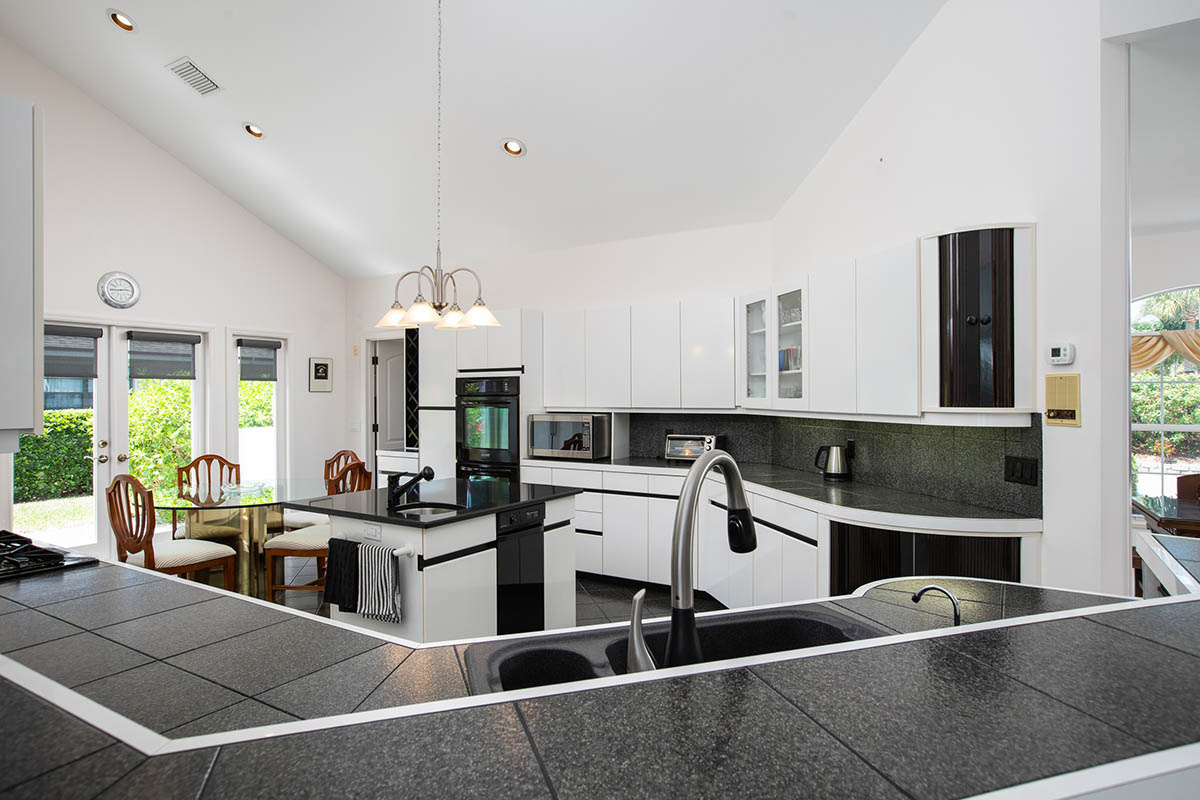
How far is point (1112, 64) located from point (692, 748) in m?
2.64

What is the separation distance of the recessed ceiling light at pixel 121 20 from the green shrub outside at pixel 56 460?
276cm

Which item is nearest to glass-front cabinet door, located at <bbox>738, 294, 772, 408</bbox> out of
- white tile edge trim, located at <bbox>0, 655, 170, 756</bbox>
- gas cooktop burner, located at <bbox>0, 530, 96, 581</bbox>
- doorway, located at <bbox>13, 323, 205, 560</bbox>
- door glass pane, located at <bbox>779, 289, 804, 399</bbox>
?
door glass pane, located at <bbox>779, 289, 804, 399</bbox>

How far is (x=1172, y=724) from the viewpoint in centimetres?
73

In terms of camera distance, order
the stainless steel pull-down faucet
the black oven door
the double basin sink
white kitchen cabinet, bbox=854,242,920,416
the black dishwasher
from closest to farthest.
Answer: the stainless steel pull-down faucet < the double basin sink < white kitchen cabinet, bbox=854,242,920,416 < the black dishwasher < the black oven door

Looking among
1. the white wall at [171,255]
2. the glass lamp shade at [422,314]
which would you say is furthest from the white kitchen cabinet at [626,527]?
the white wall at [171,255]

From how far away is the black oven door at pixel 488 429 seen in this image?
477 cm

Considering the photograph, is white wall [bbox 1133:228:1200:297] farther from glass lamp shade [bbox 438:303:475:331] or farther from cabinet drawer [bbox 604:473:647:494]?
glass lamp shade [bbox 438:303:475:331]

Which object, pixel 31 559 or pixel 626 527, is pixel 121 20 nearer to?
pixel 31 559

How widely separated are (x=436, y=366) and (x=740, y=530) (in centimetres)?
459

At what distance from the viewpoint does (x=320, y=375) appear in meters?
6.19

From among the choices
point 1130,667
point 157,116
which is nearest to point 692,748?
point 1130,667

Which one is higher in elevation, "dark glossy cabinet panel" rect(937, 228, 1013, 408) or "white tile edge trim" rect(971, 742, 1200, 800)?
"dark glossy cabinet panel" rect(937, 228, 1013, 408)

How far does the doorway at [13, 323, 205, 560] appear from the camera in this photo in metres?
4.51

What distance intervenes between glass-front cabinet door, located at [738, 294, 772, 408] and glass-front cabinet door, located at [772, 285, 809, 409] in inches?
3.3
